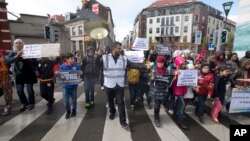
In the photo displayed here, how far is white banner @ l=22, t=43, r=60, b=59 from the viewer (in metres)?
5.96

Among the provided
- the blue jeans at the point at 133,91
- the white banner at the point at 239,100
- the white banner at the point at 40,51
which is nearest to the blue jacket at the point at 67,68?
the white banner at the point at 40,51

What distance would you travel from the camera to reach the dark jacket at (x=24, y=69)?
19.9 ft

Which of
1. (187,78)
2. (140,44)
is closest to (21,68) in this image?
(140,44)

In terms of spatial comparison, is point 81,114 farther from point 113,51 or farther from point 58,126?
point 113,51

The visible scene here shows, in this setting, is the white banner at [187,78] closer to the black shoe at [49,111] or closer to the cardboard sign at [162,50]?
the cardboard sign at [162,50]

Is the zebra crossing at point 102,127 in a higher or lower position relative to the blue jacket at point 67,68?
lower

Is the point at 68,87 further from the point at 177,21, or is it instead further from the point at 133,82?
the point at 177,21

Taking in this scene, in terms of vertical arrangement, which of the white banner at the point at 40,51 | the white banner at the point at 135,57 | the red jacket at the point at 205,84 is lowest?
the red jacket at the point at 205,84

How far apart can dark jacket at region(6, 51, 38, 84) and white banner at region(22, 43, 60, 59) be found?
252 mm

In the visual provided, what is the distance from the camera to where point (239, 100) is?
5520 millimetres

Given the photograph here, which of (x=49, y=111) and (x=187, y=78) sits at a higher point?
(x=187, y=78)

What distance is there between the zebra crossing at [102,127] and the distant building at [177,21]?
6116 centimetres

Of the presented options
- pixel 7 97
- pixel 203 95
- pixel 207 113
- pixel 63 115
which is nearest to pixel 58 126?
pixel 63 115

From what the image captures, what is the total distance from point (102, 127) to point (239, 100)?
3504 millimetres
